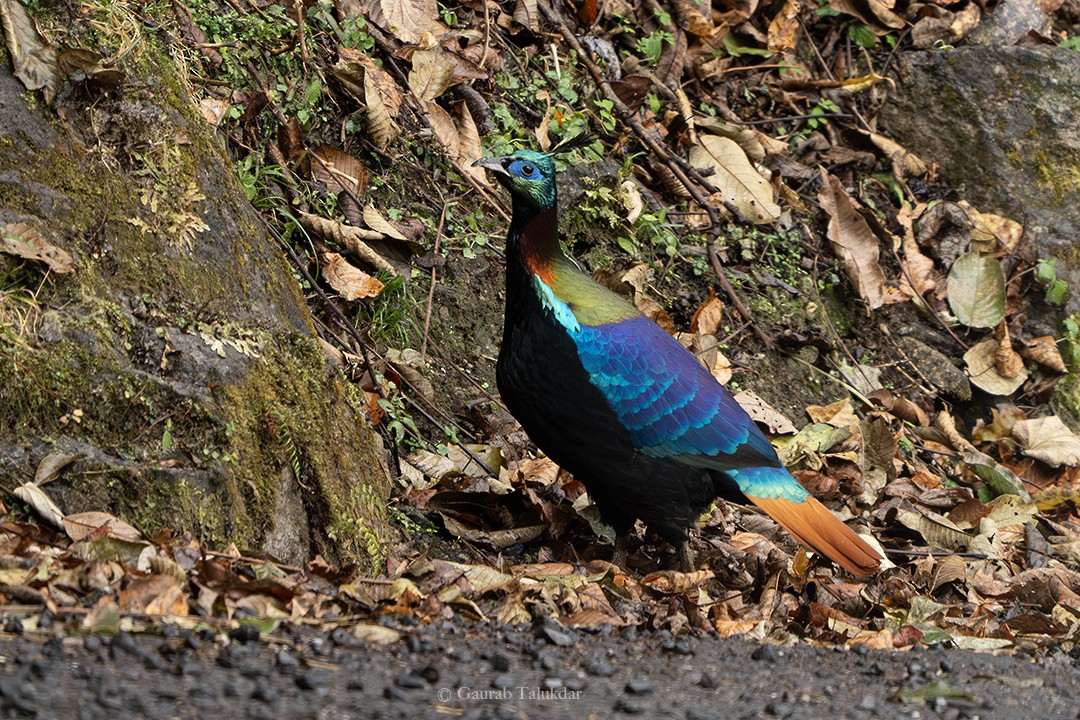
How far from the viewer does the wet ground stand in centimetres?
245

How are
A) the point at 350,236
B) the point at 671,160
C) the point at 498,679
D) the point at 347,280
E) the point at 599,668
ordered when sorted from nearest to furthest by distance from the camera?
the point at 498,679 → the point at 599,668 → the point at 347,280 → the point at 350,236 → the point at 671,160

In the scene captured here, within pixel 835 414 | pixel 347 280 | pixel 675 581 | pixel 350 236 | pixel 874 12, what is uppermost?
pixel 874 12

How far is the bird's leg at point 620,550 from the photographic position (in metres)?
4.82

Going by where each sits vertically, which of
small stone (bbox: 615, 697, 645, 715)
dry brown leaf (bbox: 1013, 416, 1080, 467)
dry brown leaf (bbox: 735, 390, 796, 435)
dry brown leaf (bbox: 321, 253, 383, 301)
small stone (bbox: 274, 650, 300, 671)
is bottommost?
dry brown leaf (bbox: 1013, 416, 1080, 467)

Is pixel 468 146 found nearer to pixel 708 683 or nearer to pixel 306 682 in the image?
pixel 708 683

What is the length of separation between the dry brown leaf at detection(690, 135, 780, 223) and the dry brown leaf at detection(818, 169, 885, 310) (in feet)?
1.21

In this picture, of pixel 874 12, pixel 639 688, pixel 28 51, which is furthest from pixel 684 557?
pixel 874 12

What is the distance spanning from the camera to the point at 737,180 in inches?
286

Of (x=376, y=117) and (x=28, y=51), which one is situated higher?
(x=28, y=51)

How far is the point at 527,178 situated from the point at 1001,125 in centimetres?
450

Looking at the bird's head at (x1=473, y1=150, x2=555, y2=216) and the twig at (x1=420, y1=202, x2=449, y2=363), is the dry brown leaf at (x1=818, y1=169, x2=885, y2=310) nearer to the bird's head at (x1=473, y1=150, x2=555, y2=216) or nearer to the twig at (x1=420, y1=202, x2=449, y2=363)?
the twig at (x1=420, y1=202, x2=449, y2=363)

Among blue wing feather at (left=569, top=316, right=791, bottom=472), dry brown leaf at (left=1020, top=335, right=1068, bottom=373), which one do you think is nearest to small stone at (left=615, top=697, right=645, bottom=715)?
blue wing feather at (left=569, top=316, right=791, bottom=472)

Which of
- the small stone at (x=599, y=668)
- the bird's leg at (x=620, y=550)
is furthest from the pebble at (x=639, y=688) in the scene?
the bird's leg at (x=620, y=550)

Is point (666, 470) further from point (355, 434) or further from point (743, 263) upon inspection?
point (743, 263)
